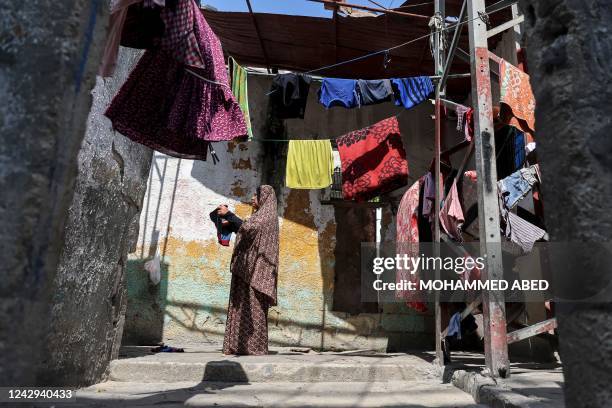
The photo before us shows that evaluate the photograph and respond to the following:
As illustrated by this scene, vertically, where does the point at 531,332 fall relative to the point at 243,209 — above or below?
below

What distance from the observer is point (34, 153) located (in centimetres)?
119

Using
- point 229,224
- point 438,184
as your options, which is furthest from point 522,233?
point 229,224

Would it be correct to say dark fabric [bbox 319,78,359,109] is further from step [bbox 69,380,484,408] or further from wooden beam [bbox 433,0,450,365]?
step [bbox 69,380,484,408]

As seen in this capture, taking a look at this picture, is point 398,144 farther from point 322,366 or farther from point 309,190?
point 322,366

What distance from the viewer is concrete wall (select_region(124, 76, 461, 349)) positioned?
6.74 metres

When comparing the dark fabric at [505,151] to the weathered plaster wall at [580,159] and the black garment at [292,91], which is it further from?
the weathered plaster wall at [580,159]

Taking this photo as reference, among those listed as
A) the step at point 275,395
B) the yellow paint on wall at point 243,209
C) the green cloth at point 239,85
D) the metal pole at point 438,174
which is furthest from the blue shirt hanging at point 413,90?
the step at point 275,395

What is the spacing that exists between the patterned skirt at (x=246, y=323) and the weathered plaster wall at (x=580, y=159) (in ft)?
13.4

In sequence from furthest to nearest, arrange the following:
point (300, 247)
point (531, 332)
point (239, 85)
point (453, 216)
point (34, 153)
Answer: point (300, 247) < point (239, 85) < point (453, 216) < point (531, 332) < point (34, 153)

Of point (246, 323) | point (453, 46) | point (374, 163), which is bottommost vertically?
point (246, 323)

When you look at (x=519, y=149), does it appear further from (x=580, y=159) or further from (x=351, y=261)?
(x=580, y=159)

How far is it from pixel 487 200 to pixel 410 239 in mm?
1514

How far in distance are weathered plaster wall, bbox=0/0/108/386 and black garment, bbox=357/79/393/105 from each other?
198 inches

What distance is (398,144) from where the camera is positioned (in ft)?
20.3
